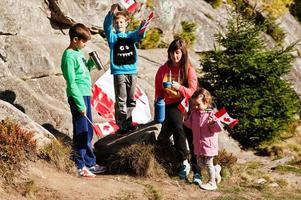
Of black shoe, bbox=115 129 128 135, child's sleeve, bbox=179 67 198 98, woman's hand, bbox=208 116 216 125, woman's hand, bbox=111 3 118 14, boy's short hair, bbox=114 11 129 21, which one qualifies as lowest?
black shoe, bbox=115 129 128 135

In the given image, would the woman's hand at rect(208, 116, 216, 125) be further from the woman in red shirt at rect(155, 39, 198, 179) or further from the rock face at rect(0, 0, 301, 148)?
the rock face at rect(0, 0, 301, 148)

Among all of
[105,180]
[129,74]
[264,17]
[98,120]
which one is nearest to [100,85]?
[98,120]

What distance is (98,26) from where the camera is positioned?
1384 centimetres

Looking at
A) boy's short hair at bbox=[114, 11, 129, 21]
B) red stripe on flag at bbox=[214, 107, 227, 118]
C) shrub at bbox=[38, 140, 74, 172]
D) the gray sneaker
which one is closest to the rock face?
shrub at bbox=[38, 140, 74, 172]

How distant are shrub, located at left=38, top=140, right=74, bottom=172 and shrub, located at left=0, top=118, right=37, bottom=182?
0.26 meters

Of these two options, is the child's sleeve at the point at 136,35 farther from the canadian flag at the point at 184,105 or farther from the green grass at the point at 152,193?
the green grass at the point at 152,193

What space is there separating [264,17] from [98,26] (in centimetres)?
707

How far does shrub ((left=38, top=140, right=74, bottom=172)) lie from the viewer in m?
8.16

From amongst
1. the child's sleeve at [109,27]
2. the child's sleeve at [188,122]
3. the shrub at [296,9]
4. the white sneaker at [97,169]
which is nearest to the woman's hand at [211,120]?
the child's sleeve at [188,122]

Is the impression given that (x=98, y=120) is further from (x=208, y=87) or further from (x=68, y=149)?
(x=208, y=87)

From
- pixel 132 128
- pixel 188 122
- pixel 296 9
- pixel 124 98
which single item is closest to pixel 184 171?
pixel 188 122

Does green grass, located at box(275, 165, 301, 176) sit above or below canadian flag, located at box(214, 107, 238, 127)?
below

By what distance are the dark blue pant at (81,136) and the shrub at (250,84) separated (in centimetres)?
437

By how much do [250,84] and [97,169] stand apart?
196 inches
